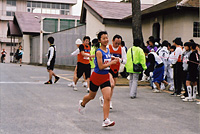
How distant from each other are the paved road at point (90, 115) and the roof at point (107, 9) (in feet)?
33.8

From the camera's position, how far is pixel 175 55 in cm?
1095

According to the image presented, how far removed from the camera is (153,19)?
18.6 metres

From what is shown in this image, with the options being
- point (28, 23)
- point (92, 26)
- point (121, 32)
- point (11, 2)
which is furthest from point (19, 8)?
point (121, 32)

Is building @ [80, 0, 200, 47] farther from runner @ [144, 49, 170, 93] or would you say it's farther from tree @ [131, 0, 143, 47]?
runner @ [144, 49, 170, 93]

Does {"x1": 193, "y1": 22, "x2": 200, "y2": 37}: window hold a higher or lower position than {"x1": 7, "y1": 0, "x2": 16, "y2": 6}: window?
lower

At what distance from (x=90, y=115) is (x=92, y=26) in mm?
15378

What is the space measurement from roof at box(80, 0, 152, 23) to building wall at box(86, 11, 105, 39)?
435 millimetres

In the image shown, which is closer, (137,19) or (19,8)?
(137,19)

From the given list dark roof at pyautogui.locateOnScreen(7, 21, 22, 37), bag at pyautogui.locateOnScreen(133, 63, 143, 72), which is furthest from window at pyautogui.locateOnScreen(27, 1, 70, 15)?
bag at pyautogui.locateOnScreen(133, 63, 143, 72)

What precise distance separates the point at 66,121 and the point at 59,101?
2701 millimetres

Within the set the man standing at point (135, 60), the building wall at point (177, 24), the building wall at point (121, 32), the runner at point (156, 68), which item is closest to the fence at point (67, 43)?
the building wall at point (121, 32)

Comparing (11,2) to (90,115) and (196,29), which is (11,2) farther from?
(90,115)

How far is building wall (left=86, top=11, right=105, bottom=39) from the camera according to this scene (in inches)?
842

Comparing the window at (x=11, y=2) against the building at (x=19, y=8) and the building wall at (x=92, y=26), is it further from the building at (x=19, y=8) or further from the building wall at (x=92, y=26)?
the building wall at (x=92, y=26)
